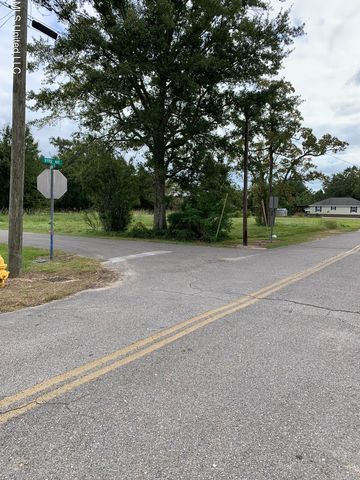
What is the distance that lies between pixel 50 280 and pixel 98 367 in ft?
17.4

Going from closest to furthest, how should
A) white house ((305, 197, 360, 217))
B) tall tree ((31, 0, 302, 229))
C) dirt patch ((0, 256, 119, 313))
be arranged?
dirt patch ((0, 256, 119, 313)) < tall tree ((31, 0, 302, 229)) < white house ((305, 197, 360, 217))

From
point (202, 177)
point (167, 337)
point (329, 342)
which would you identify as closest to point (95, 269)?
point (167, 337)

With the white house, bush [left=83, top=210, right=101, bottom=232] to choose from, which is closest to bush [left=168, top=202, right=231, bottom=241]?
bush [left=83, top=210, right=101, bottom=232]

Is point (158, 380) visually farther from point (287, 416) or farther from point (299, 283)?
point (299, 283)

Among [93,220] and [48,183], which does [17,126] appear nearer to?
[48,183]

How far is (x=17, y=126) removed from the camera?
895cm

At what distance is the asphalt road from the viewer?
258cm

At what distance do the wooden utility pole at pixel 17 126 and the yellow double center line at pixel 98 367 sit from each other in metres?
5.13

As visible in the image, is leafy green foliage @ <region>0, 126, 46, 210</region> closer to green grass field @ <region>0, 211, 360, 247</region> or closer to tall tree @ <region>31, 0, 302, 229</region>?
green grass field @ <region>0, 211, 360, 247</region>

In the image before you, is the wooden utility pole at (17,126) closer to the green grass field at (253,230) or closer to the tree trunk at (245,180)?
the tree trunk at (245,180)

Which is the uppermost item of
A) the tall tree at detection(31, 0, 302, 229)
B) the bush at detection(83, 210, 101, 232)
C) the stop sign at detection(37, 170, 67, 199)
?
the tall tree at detection(31, 0, 302, 229)

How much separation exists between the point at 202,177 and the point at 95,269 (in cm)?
1249

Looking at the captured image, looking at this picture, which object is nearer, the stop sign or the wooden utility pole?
the wooden utility pole

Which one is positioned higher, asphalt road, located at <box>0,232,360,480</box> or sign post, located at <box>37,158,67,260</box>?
sign post, located at <box>37,158,67,260</box>
